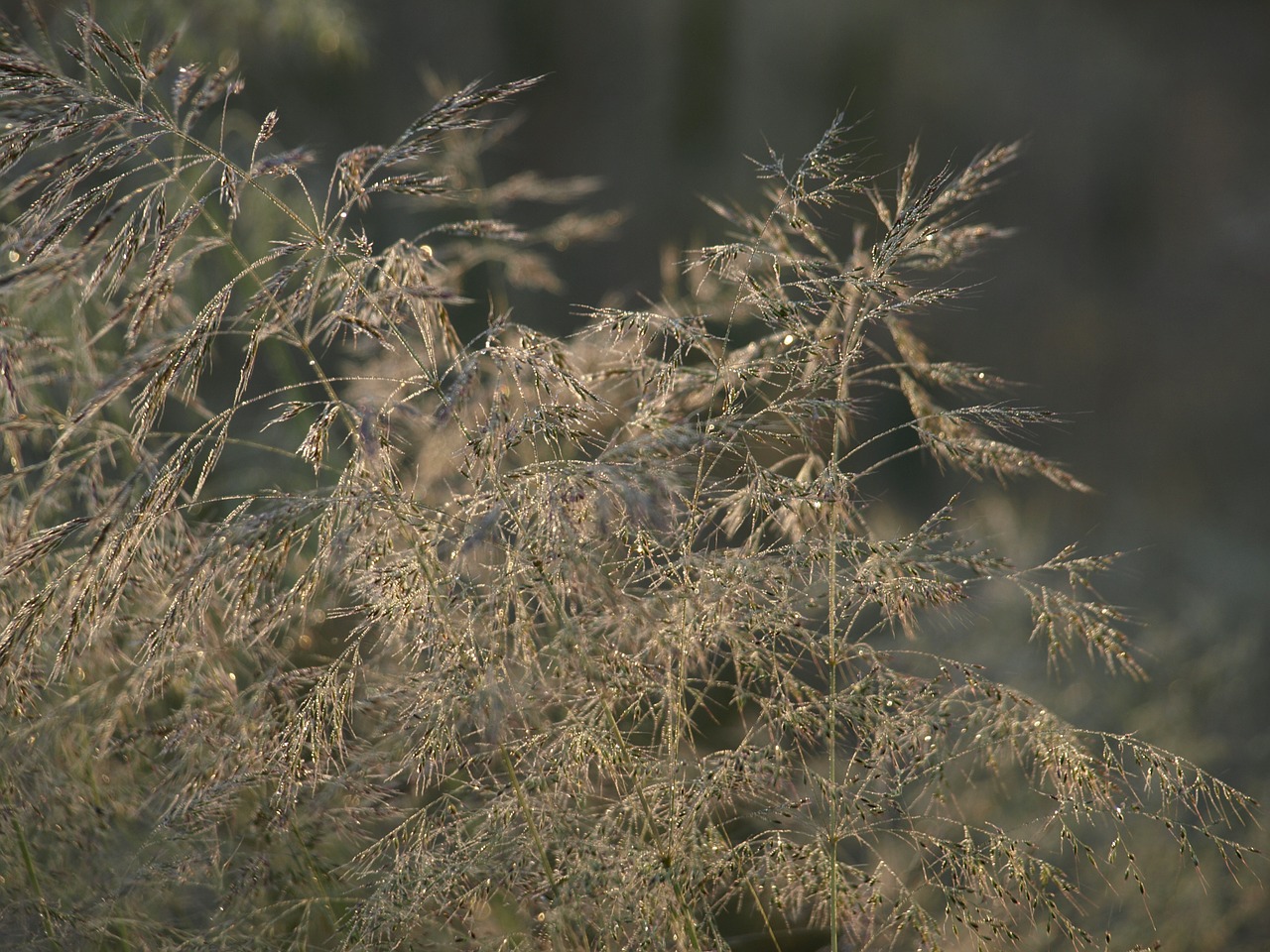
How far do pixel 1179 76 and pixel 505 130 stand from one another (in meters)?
5.74

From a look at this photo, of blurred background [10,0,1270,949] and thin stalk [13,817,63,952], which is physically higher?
thin stalk [13,817,63,952]

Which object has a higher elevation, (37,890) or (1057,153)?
(37,890)

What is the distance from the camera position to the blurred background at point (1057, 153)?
6859 mm

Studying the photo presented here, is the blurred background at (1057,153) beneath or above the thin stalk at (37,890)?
beneath

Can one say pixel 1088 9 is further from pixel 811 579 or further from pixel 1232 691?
pixel 811 579

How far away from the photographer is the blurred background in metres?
6.86

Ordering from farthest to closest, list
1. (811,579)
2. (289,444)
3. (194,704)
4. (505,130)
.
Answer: (289,444) < (505,130) < (194,704) < (811,579)

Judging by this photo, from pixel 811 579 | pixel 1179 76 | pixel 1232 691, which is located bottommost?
pixel 1232 691

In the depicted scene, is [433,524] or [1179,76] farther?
[1179,76]

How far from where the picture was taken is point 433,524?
1380 millimetres

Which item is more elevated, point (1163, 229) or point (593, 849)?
point (593, 849)

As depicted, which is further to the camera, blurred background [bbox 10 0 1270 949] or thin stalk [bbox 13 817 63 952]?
blurred background [bbox 10 0 1270 949]

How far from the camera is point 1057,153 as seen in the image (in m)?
7.09

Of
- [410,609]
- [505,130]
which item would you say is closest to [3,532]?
[410,609]
